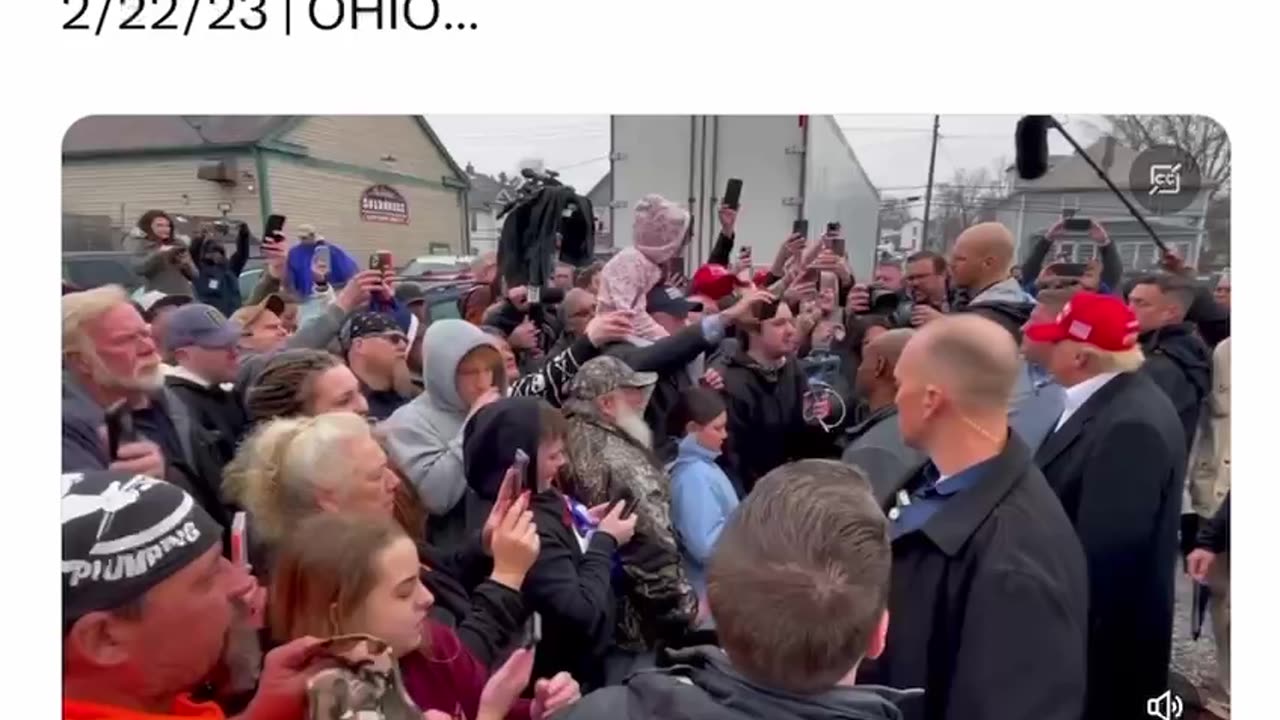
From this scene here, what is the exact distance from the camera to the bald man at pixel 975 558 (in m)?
1.29

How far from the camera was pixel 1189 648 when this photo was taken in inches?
63.1

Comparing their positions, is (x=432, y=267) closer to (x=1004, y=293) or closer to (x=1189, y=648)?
(x=1004, y=293)

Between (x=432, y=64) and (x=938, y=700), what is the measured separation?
1.18 meters

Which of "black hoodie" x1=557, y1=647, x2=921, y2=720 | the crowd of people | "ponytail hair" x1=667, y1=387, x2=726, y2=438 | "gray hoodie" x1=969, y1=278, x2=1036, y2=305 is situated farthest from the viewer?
"ponytail hair" x1=667, y1=387, x2=726, y2=438

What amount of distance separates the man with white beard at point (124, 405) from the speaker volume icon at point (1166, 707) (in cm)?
157

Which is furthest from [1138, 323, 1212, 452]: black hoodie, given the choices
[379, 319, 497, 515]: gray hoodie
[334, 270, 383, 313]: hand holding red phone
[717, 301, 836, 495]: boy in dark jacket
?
[334, 270, 383, 313]: hand holding red phone

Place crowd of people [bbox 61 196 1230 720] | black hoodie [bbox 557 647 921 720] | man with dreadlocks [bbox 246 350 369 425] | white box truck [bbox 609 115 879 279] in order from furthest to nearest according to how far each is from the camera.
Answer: man with dreadlocks [bbox 246 350 369 425] < white box truck [bbox 609 115 879 279] < crowd of people [bbox 61 196 1230 720] < black hoodie [bbox 557 647 921 720]

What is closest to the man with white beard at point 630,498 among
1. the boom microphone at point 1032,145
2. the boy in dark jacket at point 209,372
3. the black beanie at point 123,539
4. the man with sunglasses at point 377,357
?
the man with sunglasses at point 377,357

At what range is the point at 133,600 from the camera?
3.48 feet

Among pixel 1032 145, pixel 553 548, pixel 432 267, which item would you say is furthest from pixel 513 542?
pixel 1032 145

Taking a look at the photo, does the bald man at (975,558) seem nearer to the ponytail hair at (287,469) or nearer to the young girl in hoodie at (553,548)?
the young girl in hoodie at (553,548)

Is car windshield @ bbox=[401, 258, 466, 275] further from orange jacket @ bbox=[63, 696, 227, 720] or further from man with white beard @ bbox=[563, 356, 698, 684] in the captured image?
orange jacket @ bbox=[63, 696, 227, 720]

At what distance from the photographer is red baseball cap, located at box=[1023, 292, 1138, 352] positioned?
5.21ft

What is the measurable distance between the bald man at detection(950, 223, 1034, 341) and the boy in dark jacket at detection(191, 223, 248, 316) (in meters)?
1.11
